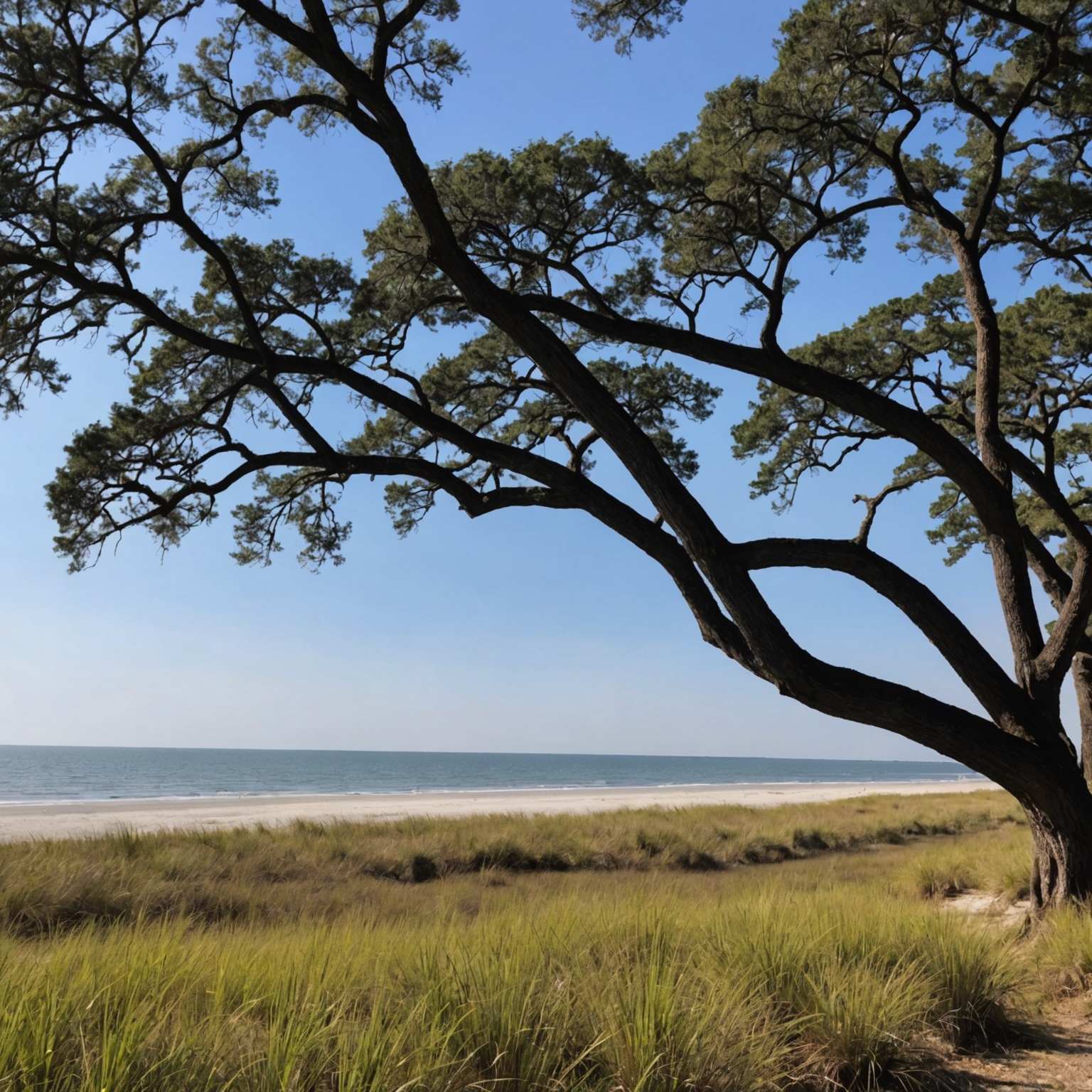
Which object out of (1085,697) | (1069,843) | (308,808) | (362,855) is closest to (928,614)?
(1069,843)

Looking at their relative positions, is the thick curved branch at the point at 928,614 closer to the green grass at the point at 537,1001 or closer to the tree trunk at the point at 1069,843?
the tree trunk at the point at 1069,843

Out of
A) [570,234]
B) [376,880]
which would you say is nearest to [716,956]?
[570,234]

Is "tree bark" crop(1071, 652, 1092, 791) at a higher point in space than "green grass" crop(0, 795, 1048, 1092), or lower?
higher

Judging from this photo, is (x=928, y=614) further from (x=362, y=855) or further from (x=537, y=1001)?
(x=362, y=855)

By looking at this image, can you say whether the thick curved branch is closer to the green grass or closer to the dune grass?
the green grass

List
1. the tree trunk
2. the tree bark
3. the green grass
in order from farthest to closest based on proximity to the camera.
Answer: the tree bark → the tree trunk → the green grass

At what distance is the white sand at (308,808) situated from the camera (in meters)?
21.3

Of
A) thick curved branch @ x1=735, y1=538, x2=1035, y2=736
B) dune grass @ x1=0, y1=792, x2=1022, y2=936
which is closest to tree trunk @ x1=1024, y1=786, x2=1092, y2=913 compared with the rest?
thick curved branch @ x1=735, y1=538, x2=1035, y2=736

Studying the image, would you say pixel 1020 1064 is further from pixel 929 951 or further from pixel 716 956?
pixel 716 956

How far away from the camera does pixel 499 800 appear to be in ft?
119

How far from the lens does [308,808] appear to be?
29.9 m

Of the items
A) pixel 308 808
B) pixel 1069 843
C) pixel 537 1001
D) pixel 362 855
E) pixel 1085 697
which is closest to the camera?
pixel 537 1001

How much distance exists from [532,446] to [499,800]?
29.0 m

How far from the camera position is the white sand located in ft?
70.0
